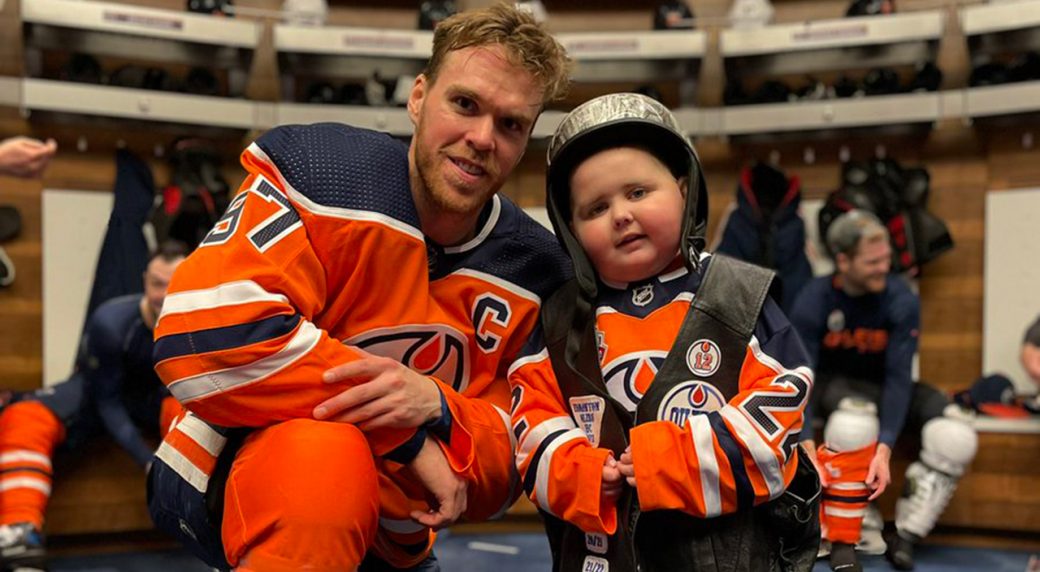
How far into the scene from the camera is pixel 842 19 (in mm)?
4262

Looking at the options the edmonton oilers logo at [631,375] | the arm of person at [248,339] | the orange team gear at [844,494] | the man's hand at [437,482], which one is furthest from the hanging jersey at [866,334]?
the arm of person at [248,339]

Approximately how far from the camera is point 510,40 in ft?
4.74

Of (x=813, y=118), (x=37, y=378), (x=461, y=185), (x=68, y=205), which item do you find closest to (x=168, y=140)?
(x=68, y=205)

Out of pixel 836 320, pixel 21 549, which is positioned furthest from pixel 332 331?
pixel 836 320

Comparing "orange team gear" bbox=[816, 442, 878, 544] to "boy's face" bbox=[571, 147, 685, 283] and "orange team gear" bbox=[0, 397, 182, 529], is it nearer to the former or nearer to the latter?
"boy's face" bbox=[571, 147, 685, 283]

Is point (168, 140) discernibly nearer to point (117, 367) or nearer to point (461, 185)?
point (117, 367)

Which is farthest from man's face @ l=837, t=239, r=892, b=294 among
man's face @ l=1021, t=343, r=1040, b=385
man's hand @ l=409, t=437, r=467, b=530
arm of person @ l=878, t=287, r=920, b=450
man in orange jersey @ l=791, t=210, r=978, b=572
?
man's hand @ l=409, t=437, r=467, b=530

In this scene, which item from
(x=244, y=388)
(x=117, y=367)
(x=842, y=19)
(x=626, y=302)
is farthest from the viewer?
(x=842, y=19)

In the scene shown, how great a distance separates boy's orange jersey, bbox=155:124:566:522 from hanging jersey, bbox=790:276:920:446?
2.38 meters

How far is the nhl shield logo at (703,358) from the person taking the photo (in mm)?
1393

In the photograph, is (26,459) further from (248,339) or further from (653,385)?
(653,385)

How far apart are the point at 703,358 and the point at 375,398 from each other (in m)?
0.50

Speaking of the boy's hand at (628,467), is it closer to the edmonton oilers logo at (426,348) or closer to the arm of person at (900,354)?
the edmonton oilers logo at (426,348)

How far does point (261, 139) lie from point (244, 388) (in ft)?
1.39
